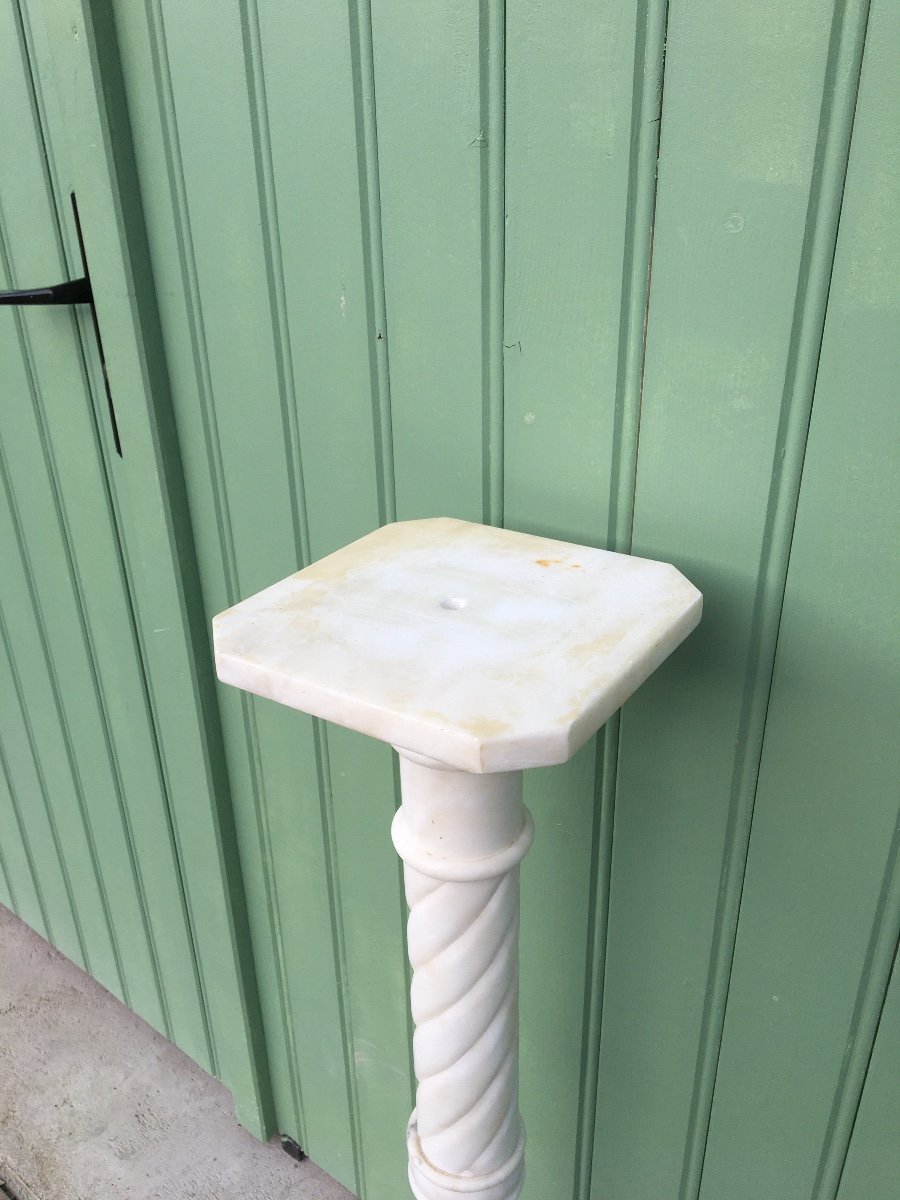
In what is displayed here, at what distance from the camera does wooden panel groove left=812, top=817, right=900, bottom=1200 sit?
0.79 m

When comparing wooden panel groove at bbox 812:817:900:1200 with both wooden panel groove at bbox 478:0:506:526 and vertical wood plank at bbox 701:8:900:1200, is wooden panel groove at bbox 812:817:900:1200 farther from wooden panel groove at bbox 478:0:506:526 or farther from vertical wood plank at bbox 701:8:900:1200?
wooden panel groove at bbox 478:0:506:526

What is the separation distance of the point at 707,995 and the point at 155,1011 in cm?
120

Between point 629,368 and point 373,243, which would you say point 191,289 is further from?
point 629,368

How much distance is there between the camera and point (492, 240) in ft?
2.61

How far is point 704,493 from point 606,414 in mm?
106

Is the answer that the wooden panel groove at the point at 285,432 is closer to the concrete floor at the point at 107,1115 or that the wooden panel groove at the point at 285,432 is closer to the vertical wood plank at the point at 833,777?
the concrete floor at the point at 107,1115

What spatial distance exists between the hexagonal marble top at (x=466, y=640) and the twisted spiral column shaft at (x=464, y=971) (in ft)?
0.31

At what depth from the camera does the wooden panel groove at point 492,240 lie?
0.73 metres

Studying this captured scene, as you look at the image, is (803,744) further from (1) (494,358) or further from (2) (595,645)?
(1) (494,358)

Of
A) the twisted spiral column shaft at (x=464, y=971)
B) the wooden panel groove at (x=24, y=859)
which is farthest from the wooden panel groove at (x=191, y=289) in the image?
the wooden panel groove at (x=24, y=859)

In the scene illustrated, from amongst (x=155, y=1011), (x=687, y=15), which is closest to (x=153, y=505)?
(x=687, y=15)

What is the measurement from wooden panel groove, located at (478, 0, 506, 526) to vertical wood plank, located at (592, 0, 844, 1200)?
14cm

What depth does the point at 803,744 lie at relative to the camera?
79 centimetres

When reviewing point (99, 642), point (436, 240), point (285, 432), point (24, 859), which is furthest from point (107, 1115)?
point (436, 240)
